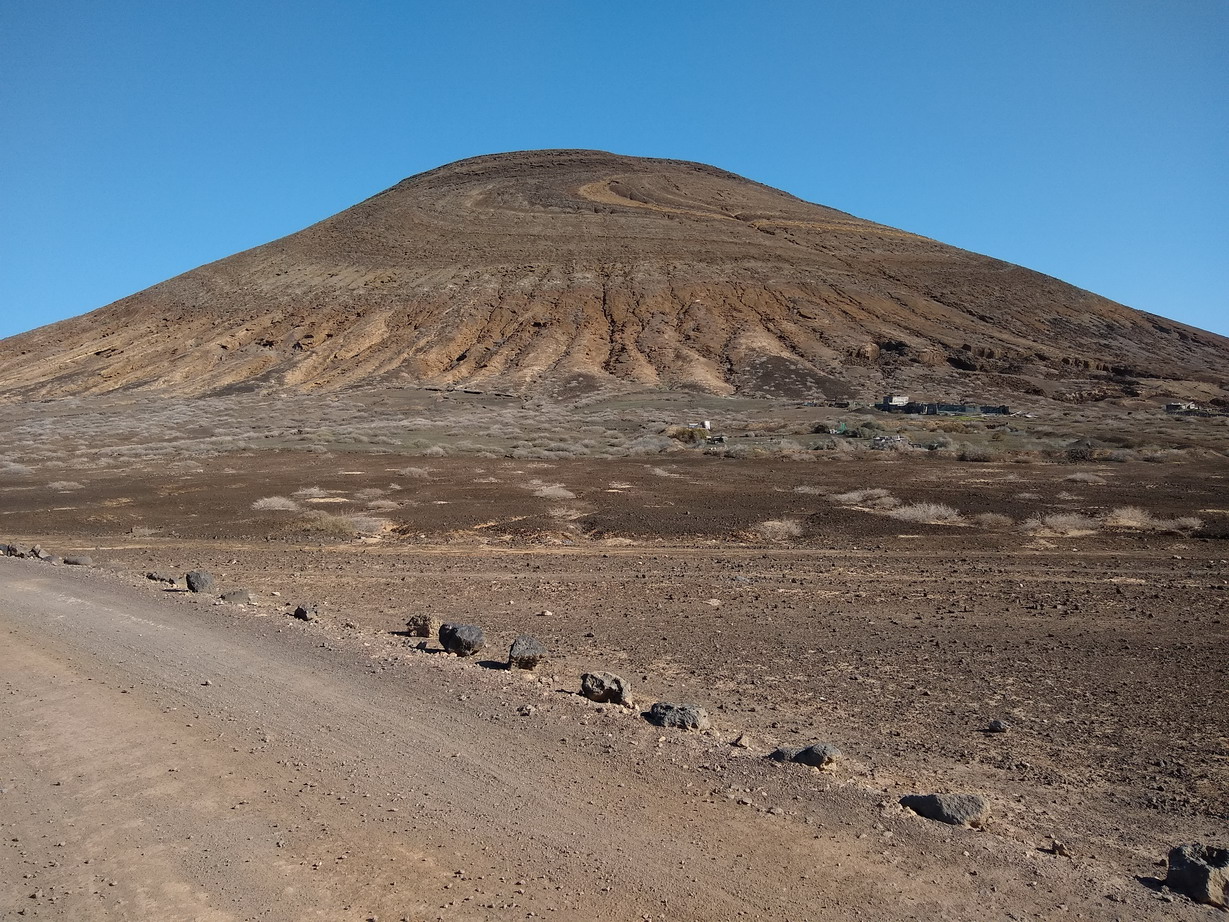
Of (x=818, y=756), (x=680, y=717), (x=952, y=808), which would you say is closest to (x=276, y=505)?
(x=680, y=717)

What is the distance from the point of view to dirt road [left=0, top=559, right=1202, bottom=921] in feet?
15.2

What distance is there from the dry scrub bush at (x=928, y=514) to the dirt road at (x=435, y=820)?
1441 centimetres

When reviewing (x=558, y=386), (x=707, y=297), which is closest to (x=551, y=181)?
(x=707, y=297)

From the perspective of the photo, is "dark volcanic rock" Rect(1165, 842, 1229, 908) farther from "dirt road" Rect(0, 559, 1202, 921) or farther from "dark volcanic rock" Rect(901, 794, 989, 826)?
"dark volcanic rock" Rect(901, 794, 989, 826)

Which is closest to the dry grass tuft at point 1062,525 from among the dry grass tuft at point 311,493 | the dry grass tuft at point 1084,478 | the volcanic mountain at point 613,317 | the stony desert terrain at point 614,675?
the stony desert terrain at point 614,675

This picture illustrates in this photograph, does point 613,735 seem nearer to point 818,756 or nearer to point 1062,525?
point 818,756

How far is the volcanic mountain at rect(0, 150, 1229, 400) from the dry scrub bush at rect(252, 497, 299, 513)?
4037 centimetres

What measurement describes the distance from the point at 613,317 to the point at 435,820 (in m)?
71.9

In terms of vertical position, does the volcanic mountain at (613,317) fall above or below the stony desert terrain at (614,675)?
above

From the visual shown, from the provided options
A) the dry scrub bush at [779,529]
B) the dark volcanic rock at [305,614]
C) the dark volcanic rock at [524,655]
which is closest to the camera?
the dark volcanic rock at [524,655]

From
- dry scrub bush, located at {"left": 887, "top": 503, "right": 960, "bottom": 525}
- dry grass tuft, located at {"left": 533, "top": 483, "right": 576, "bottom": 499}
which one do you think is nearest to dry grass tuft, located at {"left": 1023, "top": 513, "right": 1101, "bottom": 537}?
dry scrub bush, located at {"left": 887, "top": 503, "right": 960, "bottom": 525}

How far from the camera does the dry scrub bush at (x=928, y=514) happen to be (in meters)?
20.2

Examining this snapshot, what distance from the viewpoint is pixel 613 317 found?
7581 centimetres

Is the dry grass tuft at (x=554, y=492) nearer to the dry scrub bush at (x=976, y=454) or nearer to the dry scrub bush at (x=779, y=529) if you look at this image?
the dry scrub bush at (x=779, y=529)
